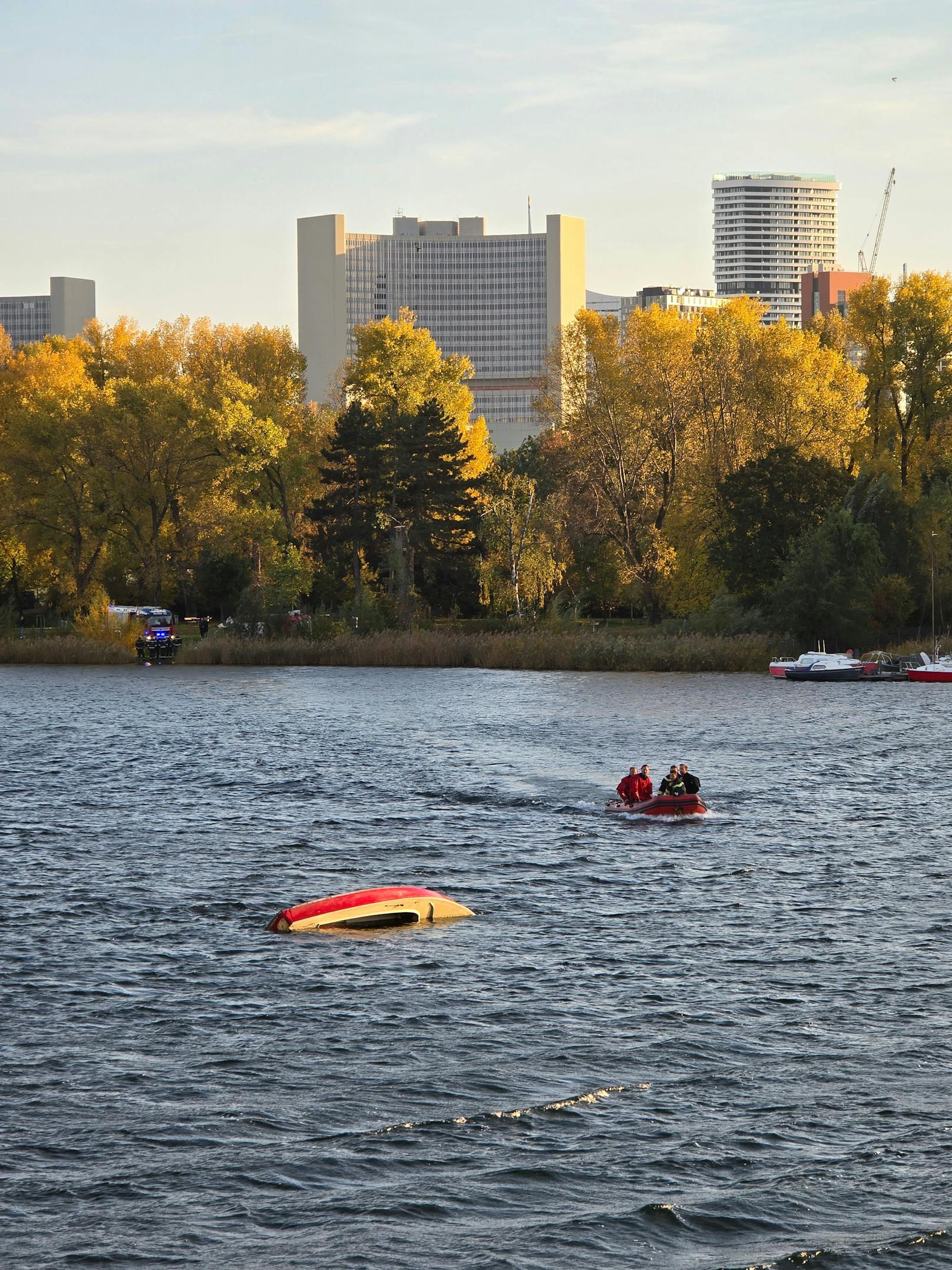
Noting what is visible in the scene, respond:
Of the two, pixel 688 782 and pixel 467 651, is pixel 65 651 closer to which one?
pixel 467 651

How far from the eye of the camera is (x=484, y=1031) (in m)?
26.0

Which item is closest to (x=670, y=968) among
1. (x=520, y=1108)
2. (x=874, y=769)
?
(x=520, y=1108)

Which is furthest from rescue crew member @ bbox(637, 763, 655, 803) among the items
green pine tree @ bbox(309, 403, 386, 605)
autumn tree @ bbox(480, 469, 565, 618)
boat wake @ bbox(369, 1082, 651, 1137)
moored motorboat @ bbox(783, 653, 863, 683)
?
green pine tree @ bbox(309, 403, 386, 605)

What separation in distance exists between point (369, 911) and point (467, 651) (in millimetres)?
78588

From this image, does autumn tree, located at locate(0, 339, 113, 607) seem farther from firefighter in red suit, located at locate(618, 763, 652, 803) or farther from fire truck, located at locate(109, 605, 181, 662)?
firefighter in red suit, located at locate(618, 763, 652, 803)

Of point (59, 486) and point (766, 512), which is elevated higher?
point (59, 486)

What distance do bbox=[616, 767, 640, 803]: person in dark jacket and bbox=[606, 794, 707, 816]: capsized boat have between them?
0.53 ft

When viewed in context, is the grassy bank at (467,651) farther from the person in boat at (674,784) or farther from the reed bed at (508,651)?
the person in boat at (674,784)

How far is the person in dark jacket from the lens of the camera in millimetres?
49188

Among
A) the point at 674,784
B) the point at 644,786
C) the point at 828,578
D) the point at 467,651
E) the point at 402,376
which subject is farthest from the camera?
the point at 402,376

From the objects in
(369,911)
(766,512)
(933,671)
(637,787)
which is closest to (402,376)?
(766,512)

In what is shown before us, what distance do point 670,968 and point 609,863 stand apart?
11413mm

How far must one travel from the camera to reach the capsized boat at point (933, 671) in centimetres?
10231

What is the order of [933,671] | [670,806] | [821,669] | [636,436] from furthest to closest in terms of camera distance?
[636,436], [933,671], [821,669], [670,806]
